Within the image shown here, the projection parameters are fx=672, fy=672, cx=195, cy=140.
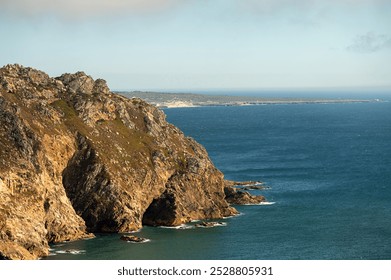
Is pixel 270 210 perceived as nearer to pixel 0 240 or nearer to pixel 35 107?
pixel 35 107

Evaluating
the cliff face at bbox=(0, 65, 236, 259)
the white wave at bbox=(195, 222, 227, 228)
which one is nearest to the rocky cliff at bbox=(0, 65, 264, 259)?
the cliff face at bbox=(0, 65, 236, 259)

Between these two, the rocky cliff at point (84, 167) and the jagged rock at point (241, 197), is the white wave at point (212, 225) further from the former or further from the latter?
the jagged rock at point (241, 197)

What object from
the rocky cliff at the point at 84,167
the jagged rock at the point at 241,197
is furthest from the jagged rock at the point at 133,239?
the jagged rock at the point at 241,197

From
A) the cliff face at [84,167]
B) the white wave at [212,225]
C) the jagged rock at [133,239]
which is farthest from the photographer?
the white wave at [212,225]

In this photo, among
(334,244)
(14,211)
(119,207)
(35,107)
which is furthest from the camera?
(35,107)

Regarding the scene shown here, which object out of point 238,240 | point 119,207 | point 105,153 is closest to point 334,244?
point 238,240

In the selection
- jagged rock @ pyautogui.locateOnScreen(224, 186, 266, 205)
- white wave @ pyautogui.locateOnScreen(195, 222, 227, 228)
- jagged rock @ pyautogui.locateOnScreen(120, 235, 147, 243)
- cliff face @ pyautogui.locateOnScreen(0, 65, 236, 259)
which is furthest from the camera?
jagged rock @ pyautogui.locateOnScreen(224, 186, 266, 205)

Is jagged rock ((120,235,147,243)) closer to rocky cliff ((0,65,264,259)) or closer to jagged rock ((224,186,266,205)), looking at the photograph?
rocky cliff ((0,65,264,259))
